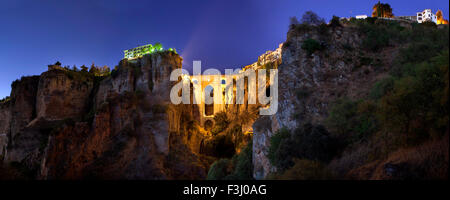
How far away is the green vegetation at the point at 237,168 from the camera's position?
23.3 m

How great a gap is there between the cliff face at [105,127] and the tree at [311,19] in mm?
20664

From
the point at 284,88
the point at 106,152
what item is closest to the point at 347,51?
the point at 284,88

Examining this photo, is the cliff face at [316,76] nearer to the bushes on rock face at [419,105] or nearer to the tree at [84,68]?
the bushes on rock face at [419,105]

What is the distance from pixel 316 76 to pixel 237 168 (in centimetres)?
884

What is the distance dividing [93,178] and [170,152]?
859 centimetres

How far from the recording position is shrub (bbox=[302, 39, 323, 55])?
2148 cm

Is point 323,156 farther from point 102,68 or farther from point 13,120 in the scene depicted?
point 102,68

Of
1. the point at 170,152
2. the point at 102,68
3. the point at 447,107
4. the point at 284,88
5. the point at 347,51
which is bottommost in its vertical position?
the point at 170,152

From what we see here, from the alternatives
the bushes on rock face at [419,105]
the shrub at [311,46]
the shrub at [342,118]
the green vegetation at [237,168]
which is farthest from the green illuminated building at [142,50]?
the bushes on rock face at [419,105]

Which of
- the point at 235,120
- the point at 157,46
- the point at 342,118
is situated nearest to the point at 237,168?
the point at 342,118

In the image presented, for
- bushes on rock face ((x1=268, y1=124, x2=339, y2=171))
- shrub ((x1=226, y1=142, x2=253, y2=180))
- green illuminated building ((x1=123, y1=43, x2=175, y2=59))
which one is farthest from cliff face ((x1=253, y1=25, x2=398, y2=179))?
green illuminated building ((x1=123, y1=43, x2=175, y2=59))

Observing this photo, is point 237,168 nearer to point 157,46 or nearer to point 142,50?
point 157,46

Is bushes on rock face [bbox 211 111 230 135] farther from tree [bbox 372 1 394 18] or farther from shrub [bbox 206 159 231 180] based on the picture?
tree [bbox 372 1 394 18]

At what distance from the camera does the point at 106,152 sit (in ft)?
119
